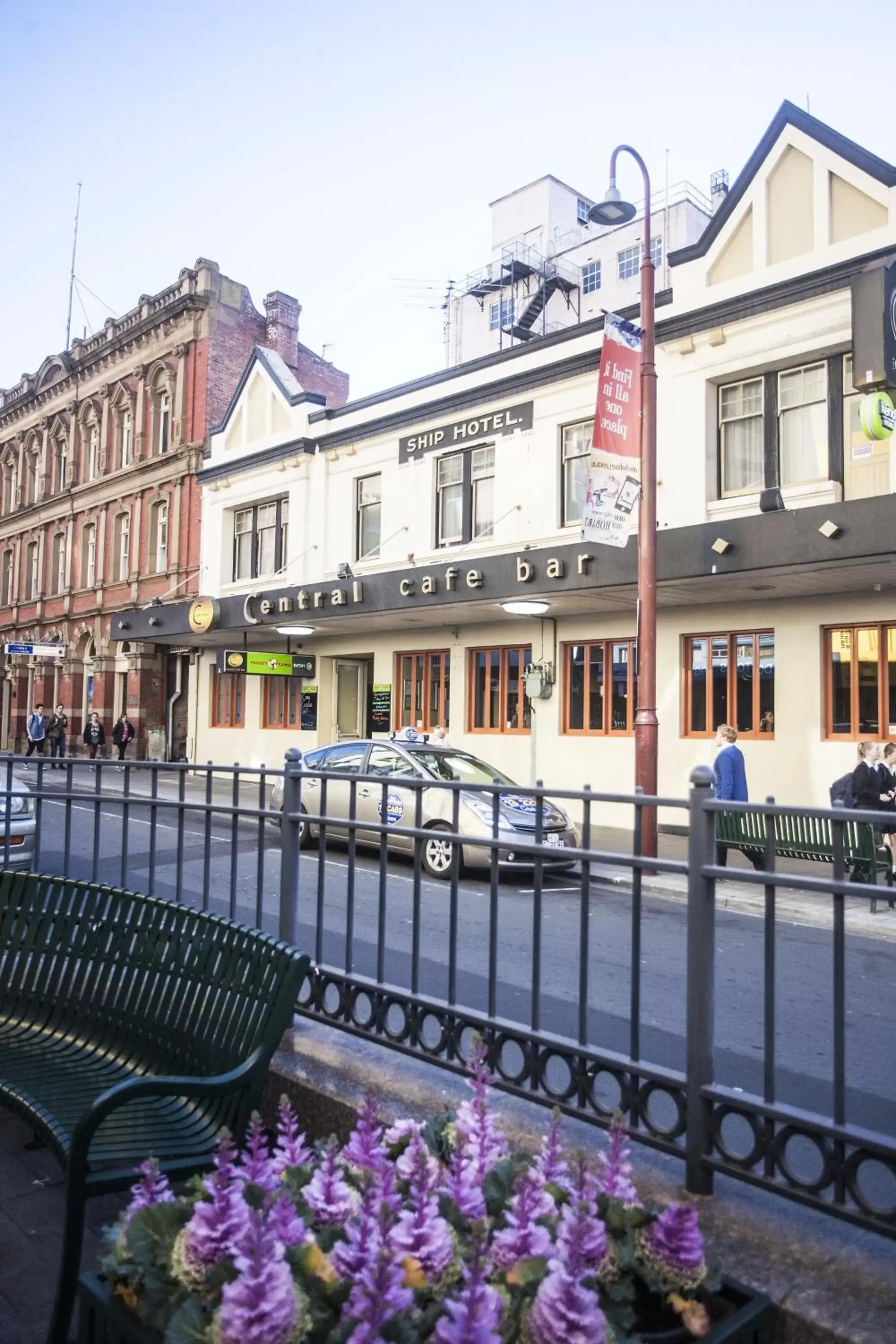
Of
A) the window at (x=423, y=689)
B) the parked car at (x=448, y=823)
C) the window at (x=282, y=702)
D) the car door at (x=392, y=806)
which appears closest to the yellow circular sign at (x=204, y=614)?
the window at (x=282, y=702)

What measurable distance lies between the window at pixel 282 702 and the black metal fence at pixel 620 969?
57.7 feet

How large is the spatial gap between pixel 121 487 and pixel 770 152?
23.3 metres

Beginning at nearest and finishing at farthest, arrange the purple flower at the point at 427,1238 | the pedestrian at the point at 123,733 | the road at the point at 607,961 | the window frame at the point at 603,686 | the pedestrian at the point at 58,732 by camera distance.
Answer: the purple flower at the point at 427,1238, the road at the point at 607,961, the window frame at the point at 603,686, the pedestrian at the point at 123,733, the pedestrian at the point at 58,732

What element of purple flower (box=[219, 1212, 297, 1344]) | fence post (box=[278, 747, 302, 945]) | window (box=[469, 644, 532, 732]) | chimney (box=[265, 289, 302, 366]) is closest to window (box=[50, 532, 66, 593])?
chimney (box=[265, 289, 302, 366])

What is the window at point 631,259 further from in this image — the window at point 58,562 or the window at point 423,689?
the window at point 423,689

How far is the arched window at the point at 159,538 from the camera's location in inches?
1177

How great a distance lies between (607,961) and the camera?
13.8 feet

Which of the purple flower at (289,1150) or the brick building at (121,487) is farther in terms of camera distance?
the brick building at (121,487)

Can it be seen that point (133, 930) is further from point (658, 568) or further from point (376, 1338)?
point (658, 568)

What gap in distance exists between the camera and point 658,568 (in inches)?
546

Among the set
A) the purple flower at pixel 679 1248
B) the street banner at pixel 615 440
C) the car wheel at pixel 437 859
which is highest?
the street banner at pixel 615 440

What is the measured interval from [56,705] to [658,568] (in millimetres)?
27429

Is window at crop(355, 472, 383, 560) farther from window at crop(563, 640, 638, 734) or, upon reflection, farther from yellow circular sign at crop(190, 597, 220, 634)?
window at crop(563, 640, 638, 734)

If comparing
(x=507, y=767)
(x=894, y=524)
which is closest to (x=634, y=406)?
(x=894, y=524)
